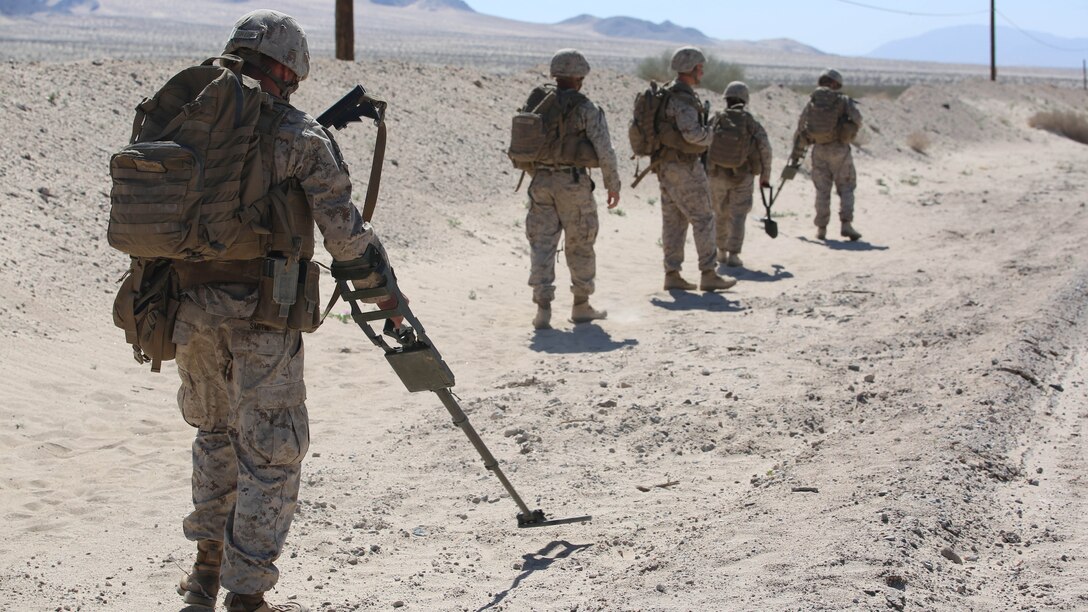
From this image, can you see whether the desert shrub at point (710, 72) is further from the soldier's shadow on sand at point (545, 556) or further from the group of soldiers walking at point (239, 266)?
the group of soldiers walking at point (239, 266)

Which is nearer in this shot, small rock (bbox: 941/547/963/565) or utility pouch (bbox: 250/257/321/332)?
utility pouch (bbox: 250/257/321/332)

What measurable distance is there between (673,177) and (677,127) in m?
0.53

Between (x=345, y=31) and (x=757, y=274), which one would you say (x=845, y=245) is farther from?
(x=345, y=31)

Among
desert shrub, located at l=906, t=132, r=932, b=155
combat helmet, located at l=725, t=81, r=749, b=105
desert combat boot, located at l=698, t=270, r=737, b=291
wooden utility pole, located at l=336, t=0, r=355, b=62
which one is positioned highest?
wooden utility pole, located at l=336, t=0, r=355, b=62

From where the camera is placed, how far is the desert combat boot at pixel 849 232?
14.2 metres

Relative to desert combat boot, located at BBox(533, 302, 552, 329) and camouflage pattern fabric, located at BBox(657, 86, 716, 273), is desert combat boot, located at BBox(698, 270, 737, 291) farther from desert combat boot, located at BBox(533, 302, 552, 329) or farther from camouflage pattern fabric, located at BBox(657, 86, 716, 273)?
desert combat boot, located at BBox(533, 302, 552, 329)

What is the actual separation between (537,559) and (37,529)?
2260 mm

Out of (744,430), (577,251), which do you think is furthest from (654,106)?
(744,430)

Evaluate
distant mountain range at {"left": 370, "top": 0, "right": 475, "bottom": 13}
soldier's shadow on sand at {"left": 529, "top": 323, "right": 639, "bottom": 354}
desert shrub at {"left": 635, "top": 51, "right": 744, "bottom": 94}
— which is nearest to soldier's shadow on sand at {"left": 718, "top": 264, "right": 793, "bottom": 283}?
soldier's shadow on sand at {"left": 529, "top": 323, "right": 639, "bottom": 354}

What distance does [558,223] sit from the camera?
8992mm

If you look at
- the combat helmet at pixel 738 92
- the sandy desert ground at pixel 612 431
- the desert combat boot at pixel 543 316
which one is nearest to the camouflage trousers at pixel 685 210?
the sandy desert ground at pixel 612 431

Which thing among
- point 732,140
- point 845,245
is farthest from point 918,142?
point 732,140

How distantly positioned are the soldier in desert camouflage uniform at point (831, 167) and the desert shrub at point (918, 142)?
1393cm

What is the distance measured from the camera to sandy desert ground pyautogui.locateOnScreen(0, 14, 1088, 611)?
172 inches
